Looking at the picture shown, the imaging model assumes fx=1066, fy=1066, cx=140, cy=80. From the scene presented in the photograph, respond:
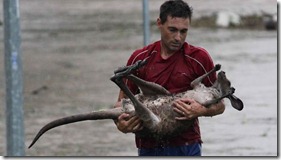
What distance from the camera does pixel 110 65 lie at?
755 inches

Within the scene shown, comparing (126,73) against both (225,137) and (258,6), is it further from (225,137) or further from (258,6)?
(258,6)

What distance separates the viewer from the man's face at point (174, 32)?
599cm

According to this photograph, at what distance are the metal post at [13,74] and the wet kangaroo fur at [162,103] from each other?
123cm

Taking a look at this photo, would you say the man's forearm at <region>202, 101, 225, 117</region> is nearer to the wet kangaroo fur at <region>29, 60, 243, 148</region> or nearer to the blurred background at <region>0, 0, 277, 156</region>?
the wet kangaroo fur at <region>29, 60, 243, 148</region>

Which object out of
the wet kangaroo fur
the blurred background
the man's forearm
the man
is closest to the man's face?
the man

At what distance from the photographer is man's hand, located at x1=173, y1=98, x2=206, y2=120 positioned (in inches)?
233

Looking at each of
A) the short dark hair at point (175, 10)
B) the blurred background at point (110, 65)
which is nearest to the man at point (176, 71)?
the short dark hair at point (175, 10)

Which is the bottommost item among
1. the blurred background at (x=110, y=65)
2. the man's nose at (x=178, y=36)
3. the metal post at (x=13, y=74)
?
the blurred background at (x=110, y=65)

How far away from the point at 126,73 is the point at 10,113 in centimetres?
179

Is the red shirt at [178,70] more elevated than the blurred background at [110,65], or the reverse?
the red shirt at [178,70]

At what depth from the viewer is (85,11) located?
31844mm

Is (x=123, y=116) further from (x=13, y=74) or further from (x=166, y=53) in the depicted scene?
(x=13, y=74)

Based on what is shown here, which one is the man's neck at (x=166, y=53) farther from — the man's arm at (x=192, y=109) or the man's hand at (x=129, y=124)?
the man's hand at (x=129, y=124)

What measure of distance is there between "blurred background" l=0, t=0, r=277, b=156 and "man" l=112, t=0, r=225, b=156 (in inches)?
179
